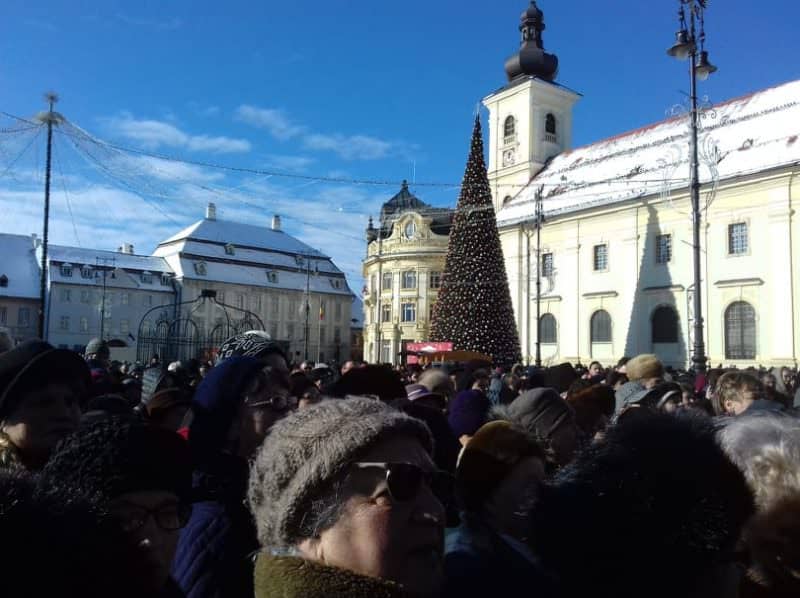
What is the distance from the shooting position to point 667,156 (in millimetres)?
39406

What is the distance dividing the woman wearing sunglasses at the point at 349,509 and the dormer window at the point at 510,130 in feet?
172

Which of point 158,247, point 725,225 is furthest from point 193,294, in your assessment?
point 725,225

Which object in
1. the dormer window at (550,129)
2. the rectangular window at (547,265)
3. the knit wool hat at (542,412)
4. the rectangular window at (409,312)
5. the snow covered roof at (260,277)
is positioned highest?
the dormer window at (550,129)

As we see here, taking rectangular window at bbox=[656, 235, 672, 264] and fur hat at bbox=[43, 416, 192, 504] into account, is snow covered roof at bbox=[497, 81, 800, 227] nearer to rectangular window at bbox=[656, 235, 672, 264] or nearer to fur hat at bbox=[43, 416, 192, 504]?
rectangular window at bbox=[656, 235, 672, 264]

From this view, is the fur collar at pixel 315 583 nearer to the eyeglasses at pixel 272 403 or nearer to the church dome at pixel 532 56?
the eyeglasses at pixel 272 403

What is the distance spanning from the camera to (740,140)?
37062 millimetres

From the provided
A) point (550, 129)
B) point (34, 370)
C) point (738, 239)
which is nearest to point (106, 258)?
point (550, 129)

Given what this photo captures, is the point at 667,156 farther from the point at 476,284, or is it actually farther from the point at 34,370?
the point at 34,370

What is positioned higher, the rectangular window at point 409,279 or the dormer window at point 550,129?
the dormer window at point 550,129

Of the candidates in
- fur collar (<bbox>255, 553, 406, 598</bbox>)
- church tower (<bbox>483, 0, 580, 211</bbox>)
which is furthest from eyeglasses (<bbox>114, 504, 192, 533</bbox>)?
church tower (<bbox>483, 0, 580, 211</bbox>)

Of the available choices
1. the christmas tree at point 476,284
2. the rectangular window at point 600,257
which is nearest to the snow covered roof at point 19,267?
the christmas tree at point 476,284

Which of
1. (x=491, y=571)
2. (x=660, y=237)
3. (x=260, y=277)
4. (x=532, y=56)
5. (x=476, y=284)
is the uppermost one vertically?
(x=532, y=56)

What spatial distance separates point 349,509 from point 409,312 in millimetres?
56670

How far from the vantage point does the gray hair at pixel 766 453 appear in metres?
2.02
